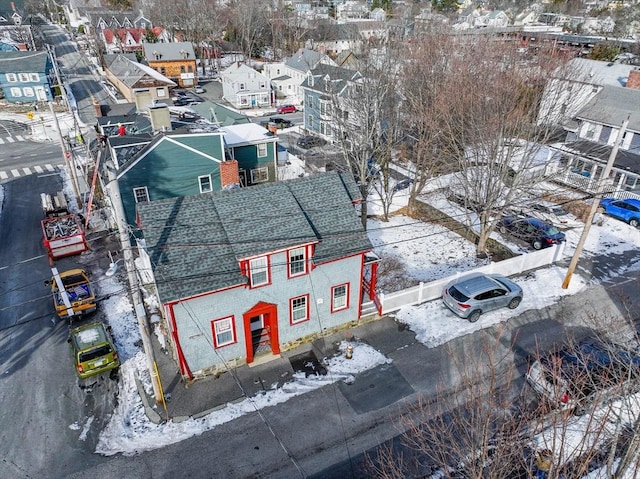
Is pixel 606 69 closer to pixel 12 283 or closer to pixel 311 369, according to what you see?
pixel 311 369

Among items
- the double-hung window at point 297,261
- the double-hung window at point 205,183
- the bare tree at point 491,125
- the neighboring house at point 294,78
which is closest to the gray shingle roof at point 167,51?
the neighboring house at point 294,78

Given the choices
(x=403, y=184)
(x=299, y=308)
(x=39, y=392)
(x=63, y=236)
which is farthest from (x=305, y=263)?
(x=403, y=184)

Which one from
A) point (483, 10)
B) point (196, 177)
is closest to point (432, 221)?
point (196, 177)

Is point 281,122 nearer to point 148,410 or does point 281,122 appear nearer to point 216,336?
point 216,336

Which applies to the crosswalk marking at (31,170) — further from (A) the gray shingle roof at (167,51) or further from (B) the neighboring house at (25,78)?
(A) the gray shingle roof at (167,51)

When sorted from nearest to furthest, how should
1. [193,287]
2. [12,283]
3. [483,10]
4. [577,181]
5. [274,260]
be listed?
[193,287]
[274,260]
[12,283]
[577,181]
[483,10]

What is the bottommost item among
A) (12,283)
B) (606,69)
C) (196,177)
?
(12,283)
